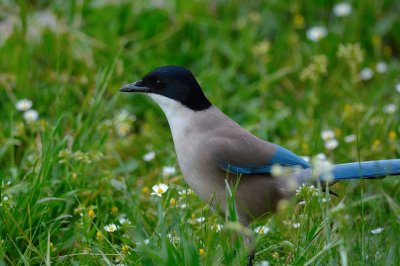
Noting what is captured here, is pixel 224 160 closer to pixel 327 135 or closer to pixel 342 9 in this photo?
pixel 327 135

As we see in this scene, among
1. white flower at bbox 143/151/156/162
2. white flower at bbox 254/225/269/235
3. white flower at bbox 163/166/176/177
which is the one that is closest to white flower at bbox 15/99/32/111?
white flower at bbox 143/151/156/162

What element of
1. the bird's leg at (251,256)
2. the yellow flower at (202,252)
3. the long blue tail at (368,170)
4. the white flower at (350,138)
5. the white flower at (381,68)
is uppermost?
the long blue tail at (368,170)

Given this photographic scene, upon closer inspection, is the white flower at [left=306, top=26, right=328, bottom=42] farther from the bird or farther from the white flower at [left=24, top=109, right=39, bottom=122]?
the bird

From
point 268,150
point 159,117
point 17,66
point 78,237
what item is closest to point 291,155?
point 268,150

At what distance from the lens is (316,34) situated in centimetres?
673

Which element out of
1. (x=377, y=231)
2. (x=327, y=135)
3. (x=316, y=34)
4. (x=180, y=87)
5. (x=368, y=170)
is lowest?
(x=327, y=135)

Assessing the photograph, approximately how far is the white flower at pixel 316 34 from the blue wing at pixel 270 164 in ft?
8.42

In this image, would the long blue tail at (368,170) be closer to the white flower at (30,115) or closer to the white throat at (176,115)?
the white throat at (176,115)

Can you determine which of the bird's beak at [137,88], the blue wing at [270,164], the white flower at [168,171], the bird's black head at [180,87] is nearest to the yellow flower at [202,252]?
the blue wing at [270,164]

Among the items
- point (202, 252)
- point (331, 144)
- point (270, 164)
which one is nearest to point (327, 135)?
point (331, 144)

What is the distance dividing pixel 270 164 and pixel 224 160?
0.25 m

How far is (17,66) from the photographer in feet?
20.0

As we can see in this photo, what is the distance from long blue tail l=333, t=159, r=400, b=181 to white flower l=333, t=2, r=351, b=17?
3090 millimetres

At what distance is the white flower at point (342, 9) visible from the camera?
6.94 m
